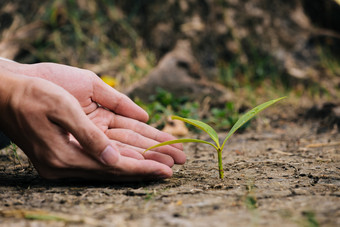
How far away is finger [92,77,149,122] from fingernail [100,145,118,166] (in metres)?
0.55

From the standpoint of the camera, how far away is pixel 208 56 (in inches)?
173

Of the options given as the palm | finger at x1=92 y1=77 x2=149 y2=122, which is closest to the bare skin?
the palm

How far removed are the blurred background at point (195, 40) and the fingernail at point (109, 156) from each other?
2609 mm

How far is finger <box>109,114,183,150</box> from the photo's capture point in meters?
1.73

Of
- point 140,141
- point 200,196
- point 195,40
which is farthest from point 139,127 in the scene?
point 195,40

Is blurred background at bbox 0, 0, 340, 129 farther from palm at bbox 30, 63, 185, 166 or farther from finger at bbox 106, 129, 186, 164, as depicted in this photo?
finger at bbox 106, 129, 186, 164

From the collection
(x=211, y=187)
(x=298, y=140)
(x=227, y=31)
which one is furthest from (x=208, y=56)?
(x=211, y=187)

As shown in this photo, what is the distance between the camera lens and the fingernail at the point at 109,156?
51.4 inches

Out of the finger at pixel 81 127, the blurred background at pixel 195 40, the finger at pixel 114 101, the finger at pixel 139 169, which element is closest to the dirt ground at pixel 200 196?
the finger at pixel 139 169

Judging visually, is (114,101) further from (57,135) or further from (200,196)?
(200,196)

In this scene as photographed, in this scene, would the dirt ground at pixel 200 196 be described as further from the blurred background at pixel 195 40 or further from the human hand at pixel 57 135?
the blurred background at pixel 195 40

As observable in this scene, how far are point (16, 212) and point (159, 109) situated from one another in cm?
194

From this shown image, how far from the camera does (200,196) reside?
127 centimetres

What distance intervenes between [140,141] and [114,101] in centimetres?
32
